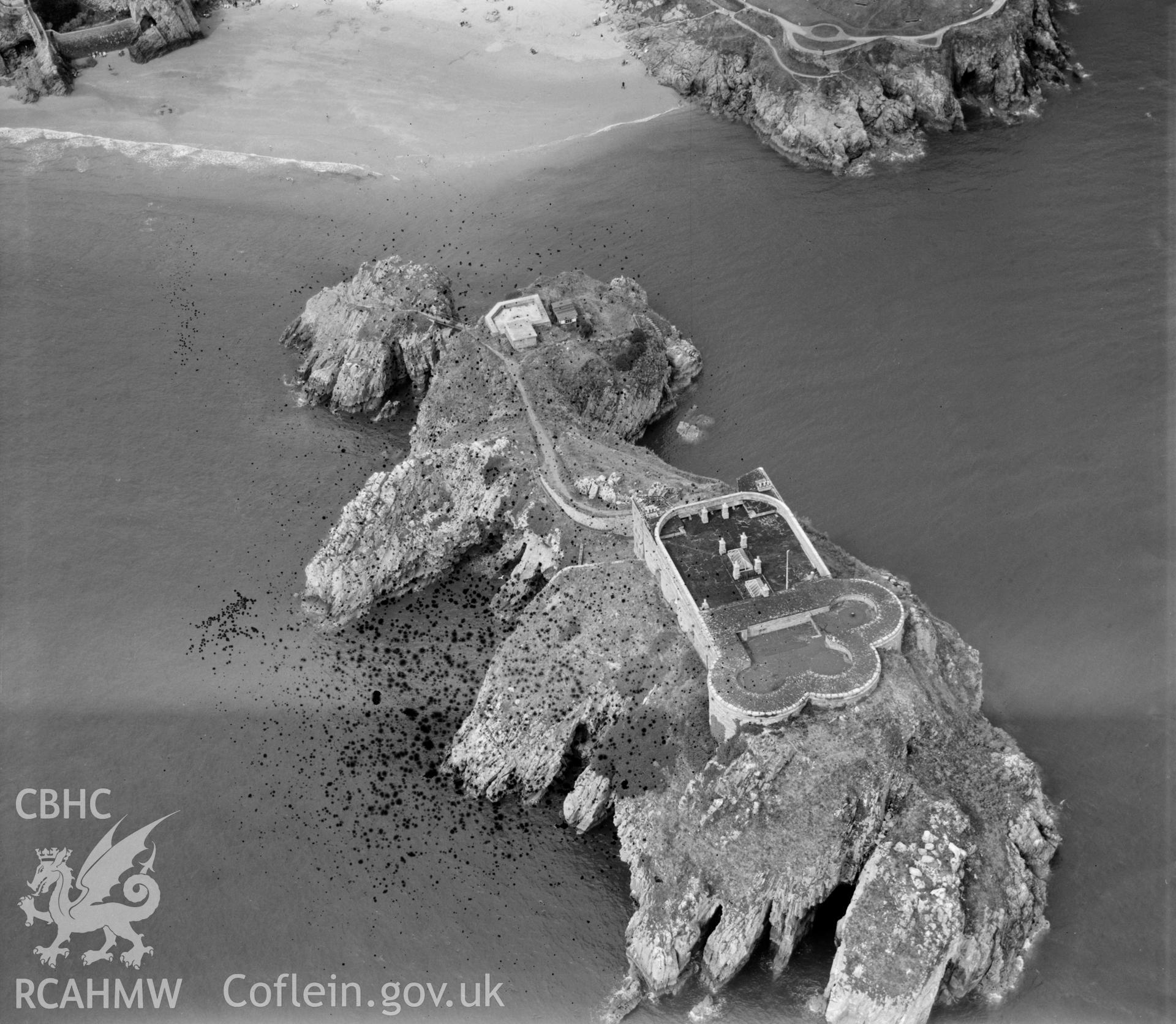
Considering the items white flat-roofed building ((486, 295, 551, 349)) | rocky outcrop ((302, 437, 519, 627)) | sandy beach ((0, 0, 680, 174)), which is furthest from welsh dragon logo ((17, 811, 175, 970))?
sandy beach ((0, 0, 680, 174))

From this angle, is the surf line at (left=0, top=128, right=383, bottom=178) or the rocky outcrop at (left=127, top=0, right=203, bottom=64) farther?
the rocky outcrop at (left=127, top=0, right=203, bottom=64)

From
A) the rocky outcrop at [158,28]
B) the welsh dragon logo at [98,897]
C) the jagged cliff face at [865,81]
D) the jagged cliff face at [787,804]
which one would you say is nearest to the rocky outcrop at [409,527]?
the jagged cliff face at [787,804]

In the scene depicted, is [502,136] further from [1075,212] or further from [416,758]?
[416,758]

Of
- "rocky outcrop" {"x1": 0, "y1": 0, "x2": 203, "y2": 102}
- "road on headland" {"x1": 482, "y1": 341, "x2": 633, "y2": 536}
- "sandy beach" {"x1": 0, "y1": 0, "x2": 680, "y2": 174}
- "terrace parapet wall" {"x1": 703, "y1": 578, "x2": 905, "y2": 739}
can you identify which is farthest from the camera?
"rocky outcrop" {"x1": 0, "y1": 0, "x2": 203, "y2": 102}

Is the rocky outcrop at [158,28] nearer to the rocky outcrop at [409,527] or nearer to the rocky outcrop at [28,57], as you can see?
the rocky outcrop at [28,57]

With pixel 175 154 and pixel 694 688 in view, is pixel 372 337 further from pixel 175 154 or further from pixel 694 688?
pixel 694 688

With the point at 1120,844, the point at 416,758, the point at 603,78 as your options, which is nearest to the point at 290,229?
the point at 603,78

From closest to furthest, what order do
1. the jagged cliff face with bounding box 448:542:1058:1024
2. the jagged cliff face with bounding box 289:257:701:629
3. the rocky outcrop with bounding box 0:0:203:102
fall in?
1. the jagged cliff face with bounding box 448:542:1058:1024
2. the jagged cliff face with bounding box 289:257:701:629
3. the rocky outcrop with bounding box 0:0:203:102

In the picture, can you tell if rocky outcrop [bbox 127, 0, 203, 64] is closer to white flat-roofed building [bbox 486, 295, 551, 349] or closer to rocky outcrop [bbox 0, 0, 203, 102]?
rocky outcrop [bbox 0, 0, 203, 102]
